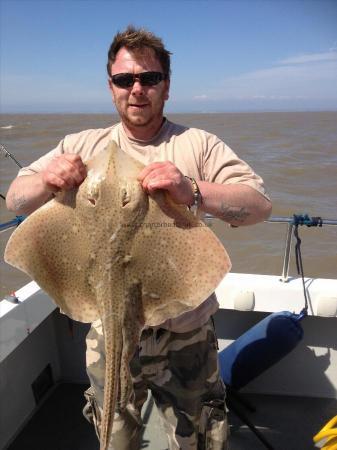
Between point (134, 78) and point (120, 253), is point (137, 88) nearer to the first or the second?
point (134, 78)

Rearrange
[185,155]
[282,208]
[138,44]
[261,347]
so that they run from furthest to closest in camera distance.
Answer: [282,208] < [261,347] < [185,155] < [138,44]

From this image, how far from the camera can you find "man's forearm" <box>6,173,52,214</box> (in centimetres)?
211

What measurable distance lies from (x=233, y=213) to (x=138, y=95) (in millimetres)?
877

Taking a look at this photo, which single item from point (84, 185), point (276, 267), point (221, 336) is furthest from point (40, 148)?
point (84, 185)

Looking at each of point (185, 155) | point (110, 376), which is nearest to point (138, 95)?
point (185, 155)

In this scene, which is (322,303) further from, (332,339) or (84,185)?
(84,185)

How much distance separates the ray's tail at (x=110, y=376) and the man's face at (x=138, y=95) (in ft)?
3.98

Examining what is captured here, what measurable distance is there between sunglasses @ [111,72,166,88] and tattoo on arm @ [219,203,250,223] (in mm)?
845

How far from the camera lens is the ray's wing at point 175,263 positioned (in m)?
1.85

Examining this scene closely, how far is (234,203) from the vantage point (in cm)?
219

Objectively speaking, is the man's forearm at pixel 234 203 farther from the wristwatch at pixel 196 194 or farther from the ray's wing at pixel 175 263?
the ray's wing at pixel 175 263

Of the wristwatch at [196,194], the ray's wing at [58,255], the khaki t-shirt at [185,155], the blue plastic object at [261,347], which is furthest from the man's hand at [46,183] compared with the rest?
the blue plastic object at [261,347]

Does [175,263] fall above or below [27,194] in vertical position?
below

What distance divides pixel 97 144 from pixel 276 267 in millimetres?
7537
